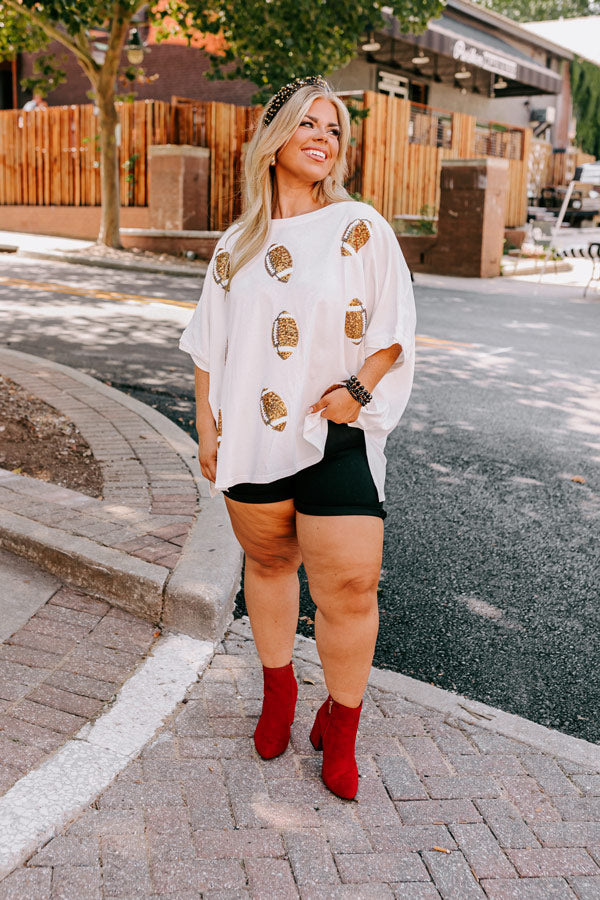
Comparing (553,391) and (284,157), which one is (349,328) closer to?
(284,157)

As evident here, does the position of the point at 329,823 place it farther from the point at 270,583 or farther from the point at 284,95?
the point at 284,95

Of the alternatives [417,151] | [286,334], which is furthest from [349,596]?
[417,151]

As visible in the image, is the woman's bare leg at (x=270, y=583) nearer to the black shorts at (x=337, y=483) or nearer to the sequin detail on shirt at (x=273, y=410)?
the black shorts at (x=337, y=483)

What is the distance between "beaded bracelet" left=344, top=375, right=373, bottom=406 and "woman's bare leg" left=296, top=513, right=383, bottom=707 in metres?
0.31

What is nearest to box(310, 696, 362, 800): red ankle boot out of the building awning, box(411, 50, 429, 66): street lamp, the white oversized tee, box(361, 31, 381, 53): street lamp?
the white oversized tee

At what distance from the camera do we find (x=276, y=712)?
9.02ft

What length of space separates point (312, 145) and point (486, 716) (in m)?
1.85

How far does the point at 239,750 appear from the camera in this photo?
274 cm

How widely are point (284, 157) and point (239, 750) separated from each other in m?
1.71

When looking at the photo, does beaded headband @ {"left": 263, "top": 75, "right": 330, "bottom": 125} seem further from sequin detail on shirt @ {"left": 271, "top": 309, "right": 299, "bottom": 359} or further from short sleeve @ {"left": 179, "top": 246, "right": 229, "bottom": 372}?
sequin detail on shirt @ {"left": 271, "top": 309, "right": 299, "bottom": 359}

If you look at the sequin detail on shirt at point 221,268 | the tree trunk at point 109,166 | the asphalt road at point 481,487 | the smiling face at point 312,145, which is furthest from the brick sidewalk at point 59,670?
the tree trunk at point 109,166

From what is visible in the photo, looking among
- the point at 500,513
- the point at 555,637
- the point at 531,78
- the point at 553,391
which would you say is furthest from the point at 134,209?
the point at 555,637

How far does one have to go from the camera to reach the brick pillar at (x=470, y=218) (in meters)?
17.4

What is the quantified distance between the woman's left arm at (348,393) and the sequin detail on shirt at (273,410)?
8 centimetres
